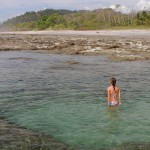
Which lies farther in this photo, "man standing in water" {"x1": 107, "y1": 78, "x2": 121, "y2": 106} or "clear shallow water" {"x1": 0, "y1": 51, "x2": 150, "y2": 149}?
"man standing in water" {"x1": 107, "y1": 78, "x2": 121, "y2": 106}

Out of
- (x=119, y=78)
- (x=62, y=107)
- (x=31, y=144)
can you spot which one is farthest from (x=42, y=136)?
(x=119, y=78)

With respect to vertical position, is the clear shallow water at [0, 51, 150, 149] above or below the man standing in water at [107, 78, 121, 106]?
below

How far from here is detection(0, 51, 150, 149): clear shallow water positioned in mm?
12156

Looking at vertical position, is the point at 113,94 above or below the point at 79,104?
above

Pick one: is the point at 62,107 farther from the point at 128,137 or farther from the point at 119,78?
the point at 119,78

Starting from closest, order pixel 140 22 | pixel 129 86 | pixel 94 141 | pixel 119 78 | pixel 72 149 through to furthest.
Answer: pixel 72 149
pixel 94 141
pixel 129 86
pixel 119 78
pixel 140 22

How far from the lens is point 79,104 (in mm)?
16719

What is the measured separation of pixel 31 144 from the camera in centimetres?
1102

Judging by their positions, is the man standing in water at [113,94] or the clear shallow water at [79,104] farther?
the man standing in water at [113,94]

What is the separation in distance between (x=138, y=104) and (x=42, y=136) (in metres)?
6.59

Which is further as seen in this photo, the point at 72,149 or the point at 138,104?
the point at 138,104

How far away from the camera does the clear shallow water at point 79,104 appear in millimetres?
12156

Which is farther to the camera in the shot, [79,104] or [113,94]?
[79,104]

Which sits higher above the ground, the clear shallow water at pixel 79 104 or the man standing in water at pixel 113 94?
the man standing in water at pixel 113 94
